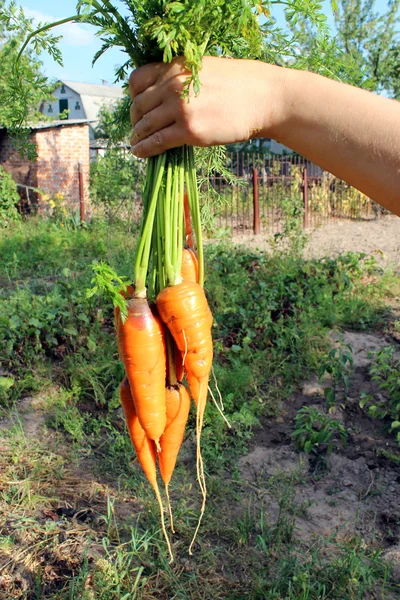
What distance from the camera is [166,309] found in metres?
1.56

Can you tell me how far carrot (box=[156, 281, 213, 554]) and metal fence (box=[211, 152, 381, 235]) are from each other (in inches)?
371

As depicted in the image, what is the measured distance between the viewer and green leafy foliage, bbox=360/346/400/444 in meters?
3.36

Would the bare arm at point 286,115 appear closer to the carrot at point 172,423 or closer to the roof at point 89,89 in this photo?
the carrot at point 172,423

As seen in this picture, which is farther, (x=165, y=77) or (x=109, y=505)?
(x=109, y=505)

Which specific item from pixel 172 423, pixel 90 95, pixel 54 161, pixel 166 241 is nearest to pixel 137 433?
pixel 172 423

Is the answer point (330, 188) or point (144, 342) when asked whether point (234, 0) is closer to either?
point (144, 342)

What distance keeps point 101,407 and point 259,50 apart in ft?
8.59

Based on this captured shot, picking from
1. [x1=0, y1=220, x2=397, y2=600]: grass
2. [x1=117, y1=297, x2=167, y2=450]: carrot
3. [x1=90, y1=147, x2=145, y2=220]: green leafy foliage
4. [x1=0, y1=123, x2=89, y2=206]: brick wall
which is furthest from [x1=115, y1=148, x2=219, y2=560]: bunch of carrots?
[x1=0, y1=123, x2=89, y2=206]: brick wall

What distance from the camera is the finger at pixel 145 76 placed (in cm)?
129

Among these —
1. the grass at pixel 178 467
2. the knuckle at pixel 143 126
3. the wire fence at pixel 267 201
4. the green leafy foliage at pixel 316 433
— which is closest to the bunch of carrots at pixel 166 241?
the knuckle at pixel 143 126

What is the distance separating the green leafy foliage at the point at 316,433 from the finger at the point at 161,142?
88.1 inches

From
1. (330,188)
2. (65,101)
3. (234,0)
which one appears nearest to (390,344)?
(234,0)

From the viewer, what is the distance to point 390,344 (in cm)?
445

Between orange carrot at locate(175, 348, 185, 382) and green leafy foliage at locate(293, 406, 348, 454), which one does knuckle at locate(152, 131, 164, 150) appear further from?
green leafy foliage at locate(293, 406, 348, 454)
